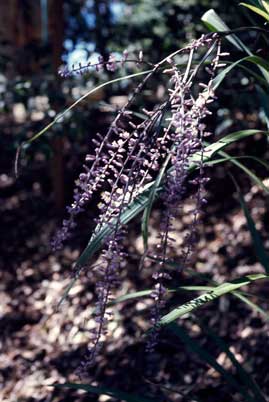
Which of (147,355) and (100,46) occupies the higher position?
(100,46)

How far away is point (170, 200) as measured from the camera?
3.46 ft

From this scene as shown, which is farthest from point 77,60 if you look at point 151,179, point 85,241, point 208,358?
point 151,179

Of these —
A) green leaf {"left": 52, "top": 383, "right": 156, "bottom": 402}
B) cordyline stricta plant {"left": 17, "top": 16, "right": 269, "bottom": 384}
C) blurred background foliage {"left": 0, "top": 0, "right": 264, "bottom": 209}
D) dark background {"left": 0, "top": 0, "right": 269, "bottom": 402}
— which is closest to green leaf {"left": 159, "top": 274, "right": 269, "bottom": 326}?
cordyline stricta plant {"left": 17, "top": 16, "right": 269, "bottom": 384}

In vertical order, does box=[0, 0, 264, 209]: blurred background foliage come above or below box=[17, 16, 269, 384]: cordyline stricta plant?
above

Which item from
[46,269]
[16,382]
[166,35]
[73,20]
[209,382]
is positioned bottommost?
[209,382]

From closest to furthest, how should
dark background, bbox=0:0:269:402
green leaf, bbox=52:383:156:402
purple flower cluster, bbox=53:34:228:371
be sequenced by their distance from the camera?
purple flower cluster, bbox=53:34:228:371 → green leaf, bbox=52:383:156:402 → dark background, bbox=0:0:269:402

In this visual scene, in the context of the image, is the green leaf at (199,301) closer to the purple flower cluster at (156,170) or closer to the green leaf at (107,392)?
the purple flower cluster at (156,170)

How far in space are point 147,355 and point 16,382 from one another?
60 centimetres

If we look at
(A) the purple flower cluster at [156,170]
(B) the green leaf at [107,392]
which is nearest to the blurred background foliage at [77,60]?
(B) the green leaf at [107,392]

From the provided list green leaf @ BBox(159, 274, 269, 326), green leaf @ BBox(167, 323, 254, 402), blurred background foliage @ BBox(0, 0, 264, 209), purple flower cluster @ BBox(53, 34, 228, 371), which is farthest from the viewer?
blurred background foliage @ BBox(0, 0, 264, 209)

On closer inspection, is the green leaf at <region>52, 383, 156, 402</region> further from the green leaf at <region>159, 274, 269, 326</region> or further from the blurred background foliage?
the blurred background foliage

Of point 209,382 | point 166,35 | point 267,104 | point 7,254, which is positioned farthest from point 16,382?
point 166,35

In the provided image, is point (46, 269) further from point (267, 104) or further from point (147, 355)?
point (267, 104)

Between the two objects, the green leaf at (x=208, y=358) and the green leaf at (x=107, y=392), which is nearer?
the green leaf at (x=107, y=392)
